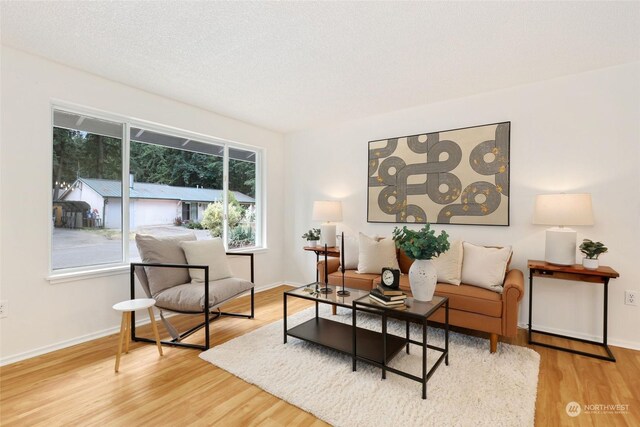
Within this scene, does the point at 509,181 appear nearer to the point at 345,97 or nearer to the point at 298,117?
the point at 345,97

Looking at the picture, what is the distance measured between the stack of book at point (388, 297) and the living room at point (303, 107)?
54cm

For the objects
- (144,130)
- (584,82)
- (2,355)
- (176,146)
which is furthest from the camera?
(176,146)

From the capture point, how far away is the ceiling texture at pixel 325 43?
1.92 m

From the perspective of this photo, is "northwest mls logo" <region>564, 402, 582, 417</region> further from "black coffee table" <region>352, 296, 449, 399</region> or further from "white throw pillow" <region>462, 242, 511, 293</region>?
"white throw pillow" <region>462, 242, 511, 293</region>

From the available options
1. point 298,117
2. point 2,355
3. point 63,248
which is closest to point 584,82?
point 298,117

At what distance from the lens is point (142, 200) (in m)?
3.29

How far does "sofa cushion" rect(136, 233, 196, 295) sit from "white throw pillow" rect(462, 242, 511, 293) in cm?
265

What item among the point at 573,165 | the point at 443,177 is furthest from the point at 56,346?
the point at 573,165

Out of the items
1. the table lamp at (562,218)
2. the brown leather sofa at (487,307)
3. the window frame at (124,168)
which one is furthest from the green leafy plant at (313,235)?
the table lamp at (562,218)

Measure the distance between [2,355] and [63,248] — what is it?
884 mm

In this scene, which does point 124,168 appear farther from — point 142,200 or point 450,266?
point 450,266

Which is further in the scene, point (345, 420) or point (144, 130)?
point (144, 130)

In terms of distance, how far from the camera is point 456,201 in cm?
334

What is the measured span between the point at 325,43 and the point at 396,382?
2.47 meters
